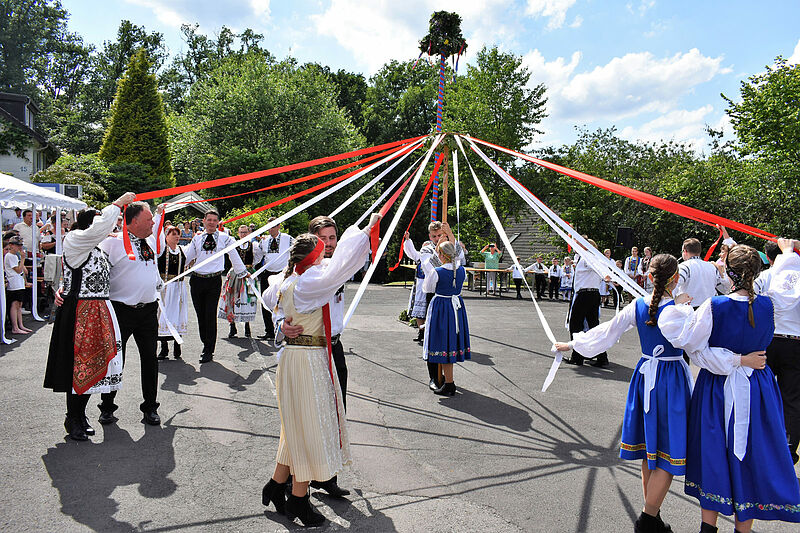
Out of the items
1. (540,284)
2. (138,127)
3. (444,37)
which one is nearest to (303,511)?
(444,37)

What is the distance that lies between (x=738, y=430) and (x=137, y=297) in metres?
4.86

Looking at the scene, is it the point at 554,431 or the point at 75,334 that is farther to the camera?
the point at 554,431

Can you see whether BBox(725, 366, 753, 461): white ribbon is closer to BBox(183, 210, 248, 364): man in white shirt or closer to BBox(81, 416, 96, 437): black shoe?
BBox(81, 416, 96, 437): black shoe

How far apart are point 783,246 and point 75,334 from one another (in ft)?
20.4

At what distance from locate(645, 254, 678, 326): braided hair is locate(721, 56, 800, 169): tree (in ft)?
49.3

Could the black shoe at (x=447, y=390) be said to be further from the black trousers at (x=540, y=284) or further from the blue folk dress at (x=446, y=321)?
the black trousers at (x=540, y=284)

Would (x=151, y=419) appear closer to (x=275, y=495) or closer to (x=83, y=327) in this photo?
(x=83, y=327)

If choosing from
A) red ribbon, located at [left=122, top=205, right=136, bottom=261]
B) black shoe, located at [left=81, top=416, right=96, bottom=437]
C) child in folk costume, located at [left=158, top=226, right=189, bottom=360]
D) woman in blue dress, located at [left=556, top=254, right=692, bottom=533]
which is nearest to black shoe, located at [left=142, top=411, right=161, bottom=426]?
black shoe, located at [left=81, top=416, right=96, bottom=437]

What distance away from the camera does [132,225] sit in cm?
488

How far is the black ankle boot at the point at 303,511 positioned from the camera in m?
3.30

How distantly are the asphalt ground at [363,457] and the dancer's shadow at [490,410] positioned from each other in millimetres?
24

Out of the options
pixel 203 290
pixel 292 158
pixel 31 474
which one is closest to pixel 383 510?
pixel 31 474

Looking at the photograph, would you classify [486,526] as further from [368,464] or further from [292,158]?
[292,158]

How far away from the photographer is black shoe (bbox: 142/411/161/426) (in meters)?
4.97
